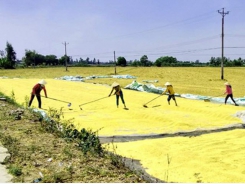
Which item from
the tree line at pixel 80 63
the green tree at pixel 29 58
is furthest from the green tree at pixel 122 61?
the green tree at pixel 29 58

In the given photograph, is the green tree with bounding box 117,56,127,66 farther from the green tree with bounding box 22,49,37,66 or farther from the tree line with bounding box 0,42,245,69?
the green tree with bounding box 22,49,37,66

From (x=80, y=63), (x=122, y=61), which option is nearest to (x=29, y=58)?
(x=80, y=63)

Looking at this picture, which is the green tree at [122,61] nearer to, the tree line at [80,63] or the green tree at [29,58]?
the tree line at [80,63]

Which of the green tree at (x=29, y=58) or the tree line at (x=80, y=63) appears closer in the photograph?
the tree line at (x=80, y=63)

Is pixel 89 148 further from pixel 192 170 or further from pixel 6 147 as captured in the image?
pixel 192 170

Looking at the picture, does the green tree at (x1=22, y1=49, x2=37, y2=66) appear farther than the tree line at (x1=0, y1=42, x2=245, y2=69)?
Yes

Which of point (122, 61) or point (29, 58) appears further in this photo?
point (29, 58)

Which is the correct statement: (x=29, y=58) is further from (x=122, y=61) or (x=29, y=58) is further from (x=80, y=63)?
(x=122, y=61)

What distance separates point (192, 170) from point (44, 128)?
3182 millimetres

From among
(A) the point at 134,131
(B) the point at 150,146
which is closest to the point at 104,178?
(B) the point at 150,146

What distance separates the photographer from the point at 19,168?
453cm

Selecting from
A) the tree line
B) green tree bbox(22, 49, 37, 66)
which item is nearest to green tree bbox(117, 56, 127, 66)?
the tree line

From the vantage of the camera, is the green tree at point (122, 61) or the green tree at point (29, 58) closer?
the green tree at point (122, 61)

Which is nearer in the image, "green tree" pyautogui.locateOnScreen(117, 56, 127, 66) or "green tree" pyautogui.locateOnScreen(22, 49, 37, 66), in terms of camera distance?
"green tree" pyautogui.locateOnScreen(117, 56, 127, 66)
